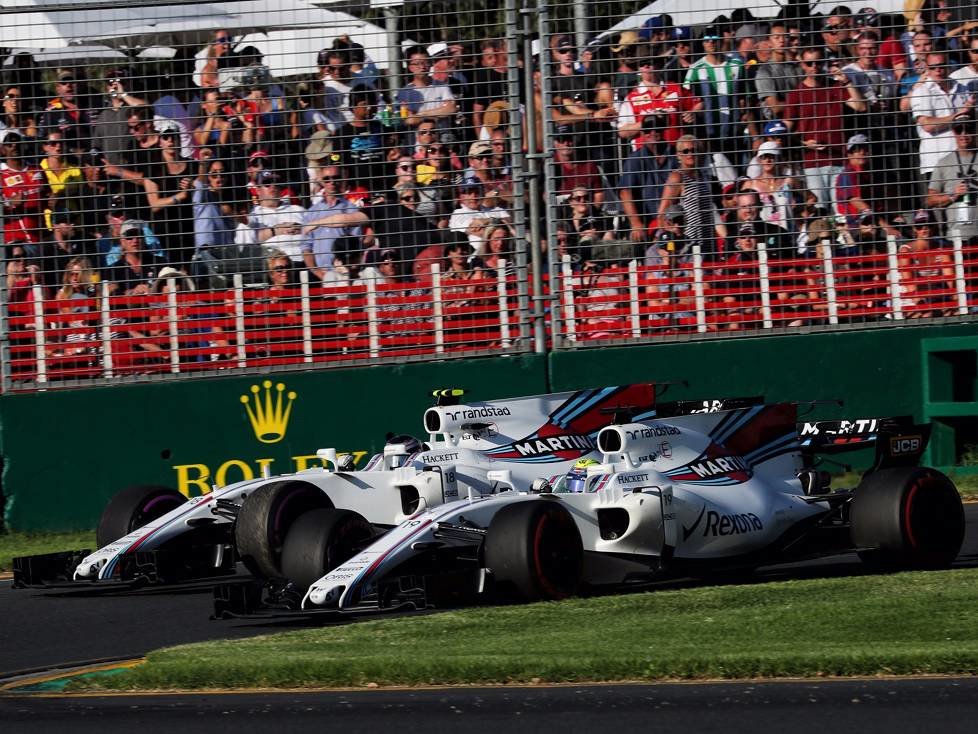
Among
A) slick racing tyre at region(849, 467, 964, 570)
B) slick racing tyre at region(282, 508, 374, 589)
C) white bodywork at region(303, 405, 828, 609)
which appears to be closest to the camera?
white bodywork at region(303, 405, 828, 609)

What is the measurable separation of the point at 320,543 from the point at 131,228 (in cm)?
534

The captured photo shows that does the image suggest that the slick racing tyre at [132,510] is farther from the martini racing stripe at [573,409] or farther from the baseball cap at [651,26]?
the baseball cap at [651,26]

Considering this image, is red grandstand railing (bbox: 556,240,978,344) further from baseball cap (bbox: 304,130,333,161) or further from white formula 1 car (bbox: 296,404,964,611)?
white formula 1 car (bbox: 296,404,964,611)

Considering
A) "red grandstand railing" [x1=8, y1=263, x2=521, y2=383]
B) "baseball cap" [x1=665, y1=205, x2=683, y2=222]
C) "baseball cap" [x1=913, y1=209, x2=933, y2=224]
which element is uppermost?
"baseball cap" [x1=665, y1=205, x2=683, y2=222]

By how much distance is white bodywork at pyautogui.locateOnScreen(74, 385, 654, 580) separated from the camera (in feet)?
33.2

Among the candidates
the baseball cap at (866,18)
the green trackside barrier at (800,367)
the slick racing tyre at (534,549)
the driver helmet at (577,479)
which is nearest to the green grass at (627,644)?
the slick racing tyre at (534,549)

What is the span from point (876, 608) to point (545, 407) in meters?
3.60

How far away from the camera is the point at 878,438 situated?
9.91 meters

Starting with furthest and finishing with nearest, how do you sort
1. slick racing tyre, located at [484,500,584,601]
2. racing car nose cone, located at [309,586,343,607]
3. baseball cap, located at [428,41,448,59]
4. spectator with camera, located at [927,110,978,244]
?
spectator with camera, located at [927,110,978,244], baseball cap, located at [428,41,448,59], slick racing tyre, located at [484,500,584,601], racing car nose cone, located at [309,586,343,607]

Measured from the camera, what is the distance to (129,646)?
8.39m

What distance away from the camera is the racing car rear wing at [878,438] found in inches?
388

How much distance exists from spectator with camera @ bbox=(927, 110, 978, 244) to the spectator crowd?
0.6 inches

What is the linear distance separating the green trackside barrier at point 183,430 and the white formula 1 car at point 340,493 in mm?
2364

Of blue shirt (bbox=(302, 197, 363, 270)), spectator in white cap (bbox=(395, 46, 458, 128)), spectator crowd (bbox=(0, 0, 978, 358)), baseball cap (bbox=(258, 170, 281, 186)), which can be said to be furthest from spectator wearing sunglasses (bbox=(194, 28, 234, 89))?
spectator in white cap (bbox=(395, 46, 458, 128))
